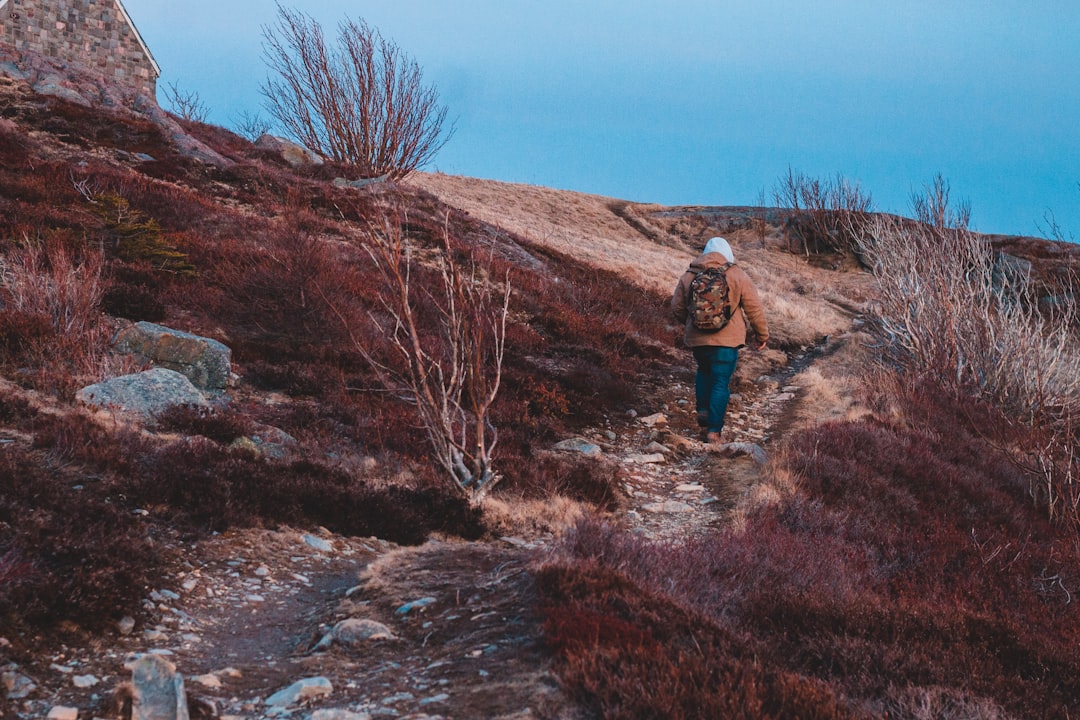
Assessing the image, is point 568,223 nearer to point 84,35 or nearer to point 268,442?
point 84,35

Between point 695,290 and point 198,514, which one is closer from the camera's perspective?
point 198,514

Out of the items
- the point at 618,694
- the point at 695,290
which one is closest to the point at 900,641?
the point at 618,694

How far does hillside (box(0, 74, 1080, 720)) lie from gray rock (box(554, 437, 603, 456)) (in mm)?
254

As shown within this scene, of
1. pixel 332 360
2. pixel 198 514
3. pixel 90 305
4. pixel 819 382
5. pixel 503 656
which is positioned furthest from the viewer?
pixel 819 382

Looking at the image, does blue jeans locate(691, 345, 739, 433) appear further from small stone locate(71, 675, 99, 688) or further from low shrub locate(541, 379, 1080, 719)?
small stone locate(71, 675, 99, 688)

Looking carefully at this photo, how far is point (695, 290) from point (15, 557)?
7.04 metres

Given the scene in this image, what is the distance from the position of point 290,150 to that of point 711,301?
781 inches

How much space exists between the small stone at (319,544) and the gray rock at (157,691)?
2.12m

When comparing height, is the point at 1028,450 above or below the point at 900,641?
above

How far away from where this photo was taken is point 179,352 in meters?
7.98

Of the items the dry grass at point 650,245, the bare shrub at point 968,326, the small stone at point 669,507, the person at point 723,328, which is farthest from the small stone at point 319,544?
the dry grass at point 650,245

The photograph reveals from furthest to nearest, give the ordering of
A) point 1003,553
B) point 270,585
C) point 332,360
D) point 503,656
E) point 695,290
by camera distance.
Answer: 1. point 332,360
2. point 695,290
3. point 1003,553
4. point 270,585
5. point 503,656

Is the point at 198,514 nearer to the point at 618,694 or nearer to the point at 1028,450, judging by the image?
the point at 618,694

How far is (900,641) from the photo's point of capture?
407 centimetres
